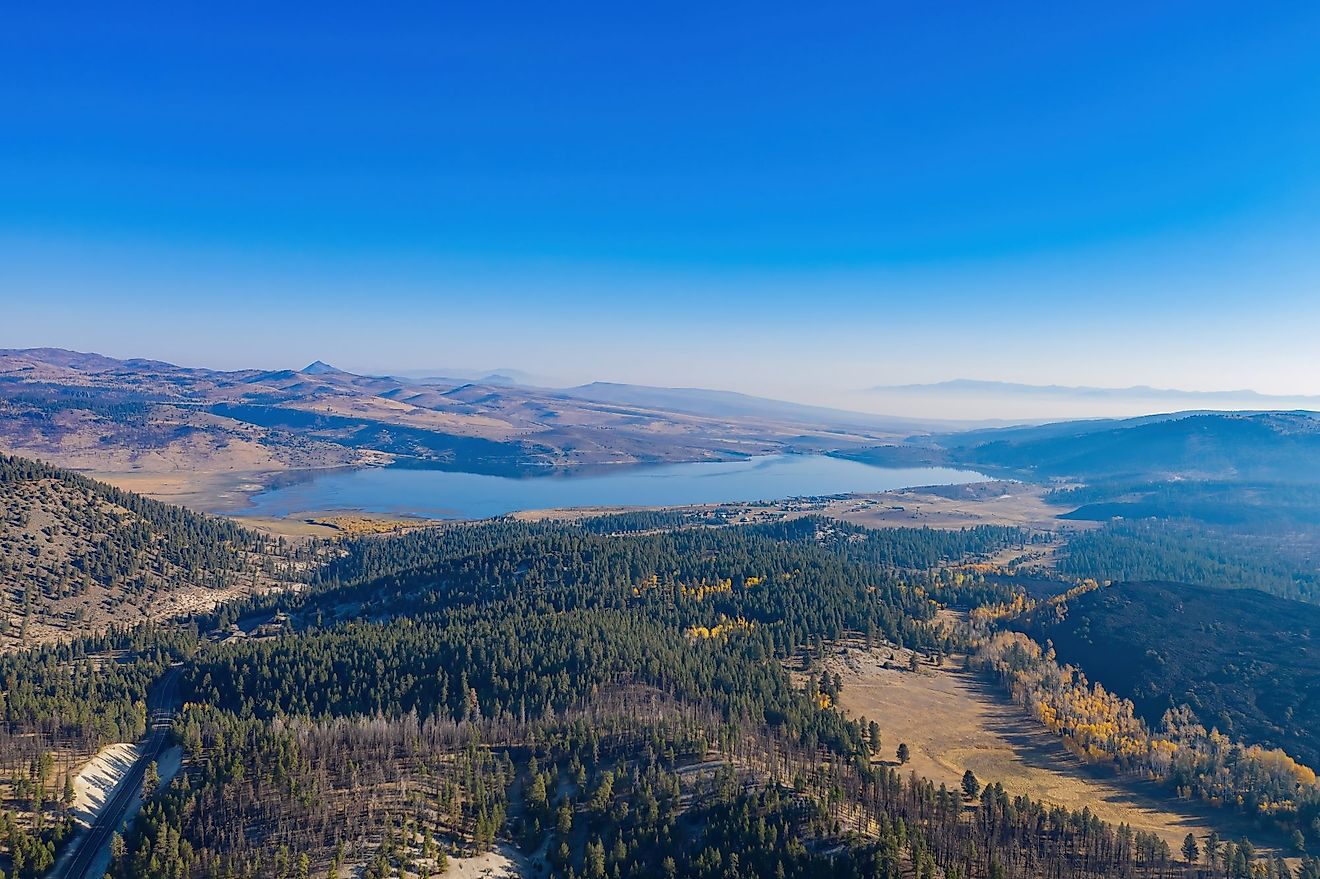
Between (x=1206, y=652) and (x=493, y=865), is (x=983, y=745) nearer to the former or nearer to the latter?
(x=1206, y=652)

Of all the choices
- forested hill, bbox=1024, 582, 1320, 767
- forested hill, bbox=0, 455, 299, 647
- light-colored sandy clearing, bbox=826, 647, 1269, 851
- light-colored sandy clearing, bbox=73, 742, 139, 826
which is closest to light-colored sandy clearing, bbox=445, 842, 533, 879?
light-colored sandy clearing, bbox=73, 742, 139, 826

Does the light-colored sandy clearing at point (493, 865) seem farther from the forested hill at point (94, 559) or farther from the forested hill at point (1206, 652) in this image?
the forested hill at point (94, 559)

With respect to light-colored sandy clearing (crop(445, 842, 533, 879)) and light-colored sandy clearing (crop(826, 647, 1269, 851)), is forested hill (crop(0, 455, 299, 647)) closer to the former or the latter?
light-colored sandy clearing (crop(445, 842, 533, 879))

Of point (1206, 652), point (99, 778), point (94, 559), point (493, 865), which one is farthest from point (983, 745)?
point (94, 559)

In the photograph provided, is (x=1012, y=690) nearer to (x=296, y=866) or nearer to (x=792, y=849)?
(x=792, y=849)

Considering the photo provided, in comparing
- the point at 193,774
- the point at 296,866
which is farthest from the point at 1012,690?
the point at 193,774
